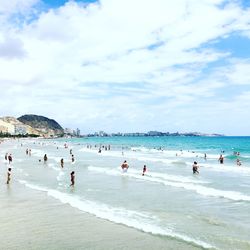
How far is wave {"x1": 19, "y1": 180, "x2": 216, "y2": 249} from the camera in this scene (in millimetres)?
15086

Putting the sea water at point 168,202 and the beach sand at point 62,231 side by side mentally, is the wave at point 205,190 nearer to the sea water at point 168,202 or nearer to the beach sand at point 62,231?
the sea water at point 168,202

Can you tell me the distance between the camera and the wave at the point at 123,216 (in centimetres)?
1509

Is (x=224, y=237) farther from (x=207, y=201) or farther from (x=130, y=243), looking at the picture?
(x=207, y=201)

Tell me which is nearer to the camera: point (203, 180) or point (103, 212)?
point (103, 212)

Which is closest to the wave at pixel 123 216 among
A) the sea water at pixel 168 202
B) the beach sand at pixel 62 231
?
the sea water at pixel 168 202

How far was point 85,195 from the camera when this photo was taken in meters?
24.9

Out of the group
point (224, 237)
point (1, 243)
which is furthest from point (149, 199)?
point (1, 243)

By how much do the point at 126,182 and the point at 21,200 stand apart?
1072cm

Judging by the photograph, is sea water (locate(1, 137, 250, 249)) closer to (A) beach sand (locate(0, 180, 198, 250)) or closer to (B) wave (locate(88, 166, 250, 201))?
(B) wave (locate(88, 166, 250, 201))

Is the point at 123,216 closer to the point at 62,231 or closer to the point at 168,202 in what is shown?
the point at 62,231

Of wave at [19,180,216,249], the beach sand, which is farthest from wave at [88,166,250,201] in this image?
the beach sand

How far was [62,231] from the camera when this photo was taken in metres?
15.9

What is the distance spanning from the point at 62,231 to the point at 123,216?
3560 mm

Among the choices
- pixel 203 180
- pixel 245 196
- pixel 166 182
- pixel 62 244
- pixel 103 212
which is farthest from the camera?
pixel 203 180
